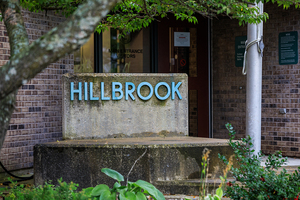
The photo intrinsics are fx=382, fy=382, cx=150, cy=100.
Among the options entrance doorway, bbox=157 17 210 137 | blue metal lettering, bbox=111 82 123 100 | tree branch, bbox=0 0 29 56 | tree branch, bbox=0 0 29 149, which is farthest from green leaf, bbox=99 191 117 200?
entrance doorway, bbox=157 17 210 137

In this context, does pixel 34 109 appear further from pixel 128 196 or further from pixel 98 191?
pixel 128 196

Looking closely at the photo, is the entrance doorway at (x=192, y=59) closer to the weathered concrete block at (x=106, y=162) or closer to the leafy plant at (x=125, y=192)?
the weathered concrete block at (x=106, y=162)

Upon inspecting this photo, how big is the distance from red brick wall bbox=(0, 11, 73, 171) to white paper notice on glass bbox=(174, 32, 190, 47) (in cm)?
274

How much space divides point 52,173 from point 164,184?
5.03ft

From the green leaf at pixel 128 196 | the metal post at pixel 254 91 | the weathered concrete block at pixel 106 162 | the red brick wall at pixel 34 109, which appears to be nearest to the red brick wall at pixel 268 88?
the metal post at pixel 254 91

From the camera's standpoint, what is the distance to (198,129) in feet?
31.5

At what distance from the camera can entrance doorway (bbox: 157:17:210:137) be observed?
30.0 ft

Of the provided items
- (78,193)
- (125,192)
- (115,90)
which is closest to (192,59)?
(115,90)

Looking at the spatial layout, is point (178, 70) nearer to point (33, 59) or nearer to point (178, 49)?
point (178, 49)

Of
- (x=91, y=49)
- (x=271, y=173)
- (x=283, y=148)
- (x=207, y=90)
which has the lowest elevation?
(x=283, y=148)

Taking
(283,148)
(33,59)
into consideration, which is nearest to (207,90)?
(283,148)

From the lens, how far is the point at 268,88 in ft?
28.4

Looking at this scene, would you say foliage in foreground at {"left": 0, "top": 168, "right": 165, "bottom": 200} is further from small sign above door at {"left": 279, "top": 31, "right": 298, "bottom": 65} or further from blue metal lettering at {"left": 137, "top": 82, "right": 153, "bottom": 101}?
small sign above door at {"left": 279, "top": 31, "right": 298, "bottom": 65}

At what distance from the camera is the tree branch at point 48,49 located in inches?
80.5
